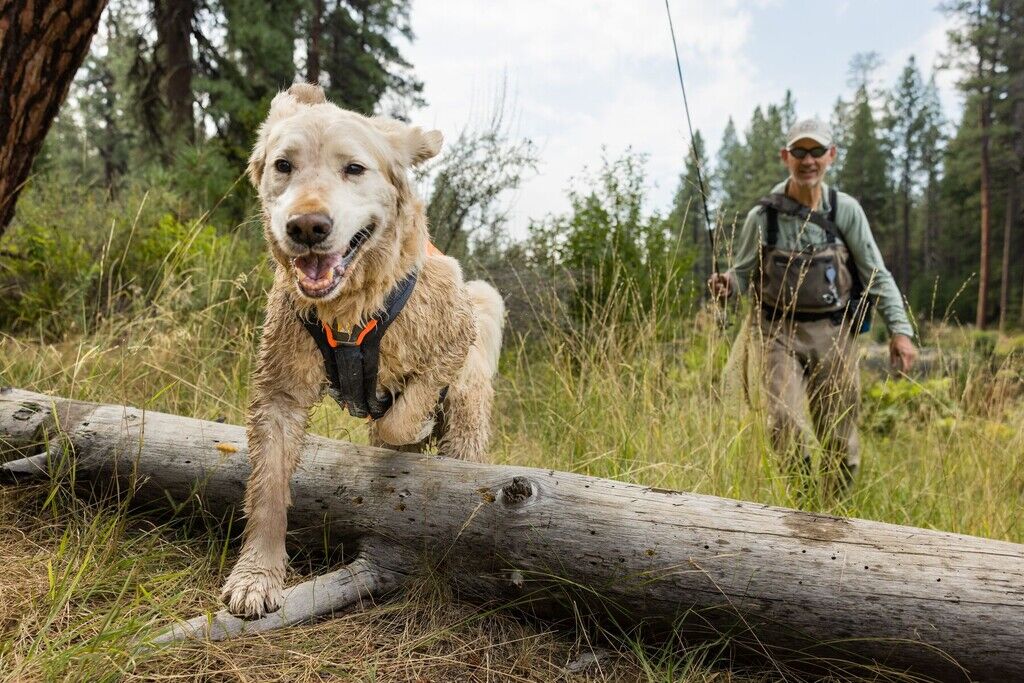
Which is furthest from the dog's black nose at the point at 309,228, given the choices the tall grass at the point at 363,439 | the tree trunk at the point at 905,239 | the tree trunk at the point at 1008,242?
the tree trunk at the point at 905,239

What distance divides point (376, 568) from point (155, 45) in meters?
11.2

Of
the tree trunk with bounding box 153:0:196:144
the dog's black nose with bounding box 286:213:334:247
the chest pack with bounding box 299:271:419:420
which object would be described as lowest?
the chest pack with bounding box 299:271:419:420

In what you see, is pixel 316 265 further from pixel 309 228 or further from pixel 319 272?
pixel 309 228

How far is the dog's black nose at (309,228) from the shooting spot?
1.93 meters

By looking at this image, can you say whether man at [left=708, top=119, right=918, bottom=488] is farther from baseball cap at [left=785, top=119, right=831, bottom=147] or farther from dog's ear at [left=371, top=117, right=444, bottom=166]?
Answer: dog's ear at [left=371, top=117, right=444, bottom=166]

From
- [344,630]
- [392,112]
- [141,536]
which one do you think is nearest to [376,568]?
[344,630]

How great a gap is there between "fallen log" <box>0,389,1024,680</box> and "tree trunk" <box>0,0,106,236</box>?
3.89 feet

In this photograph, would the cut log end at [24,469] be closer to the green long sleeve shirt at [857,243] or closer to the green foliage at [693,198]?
the green foliage at [693,198]

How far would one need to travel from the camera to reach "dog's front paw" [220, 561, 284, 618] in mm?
2219

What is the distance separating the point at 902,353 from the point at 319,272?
12.7 feet

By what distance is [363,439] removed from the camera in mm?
4320

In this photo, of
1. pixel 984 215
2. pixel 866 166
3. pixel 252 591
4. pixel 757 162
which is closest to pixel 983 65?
pixel 984 215

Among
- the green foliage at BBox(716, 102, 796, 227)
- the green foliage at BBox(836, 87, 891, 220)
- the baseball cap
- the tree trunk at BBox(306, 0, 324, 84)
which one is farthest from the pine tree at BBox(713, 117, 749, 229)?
the baseball cap

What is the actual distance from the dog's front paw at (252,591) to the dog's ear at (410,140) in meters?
1.43
